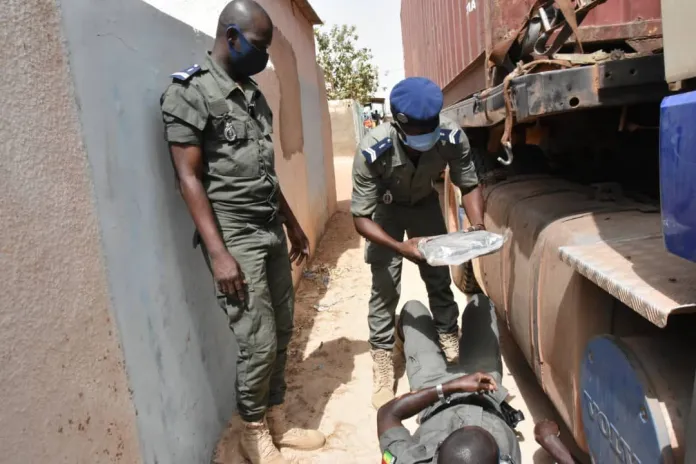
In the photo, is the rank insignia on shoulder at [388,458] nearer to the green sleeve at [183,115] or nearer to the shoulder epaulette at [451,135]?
the green sleeve at [183,115]

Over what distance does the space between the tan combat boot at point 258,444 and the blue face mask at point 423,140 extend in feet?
4.25

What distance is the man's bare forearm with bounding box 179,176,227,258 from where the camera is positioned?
75.1 inches

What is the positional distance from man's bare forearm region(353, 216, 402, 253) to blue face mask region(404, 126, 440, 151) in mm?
394

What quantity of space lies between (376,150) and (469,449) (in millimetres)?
1382

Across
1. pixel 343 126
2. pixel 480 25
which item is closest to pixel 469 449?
pixel 480 25

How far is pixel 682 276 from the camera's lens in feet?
4.00

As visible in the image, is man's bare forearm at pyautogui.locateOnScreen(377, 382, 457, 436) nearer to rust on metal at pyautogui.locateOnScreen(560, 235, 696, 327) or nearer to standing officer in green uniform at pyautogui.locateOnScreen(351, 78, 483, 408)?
standing officer in green uniform at pyautogui.locateOnScreen(351, 78, 483, 408)

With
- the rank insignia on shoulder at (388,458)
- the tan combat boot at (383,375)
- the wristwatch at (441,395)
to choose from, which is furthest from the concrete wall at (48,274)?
the tan combat boot at (383,375)

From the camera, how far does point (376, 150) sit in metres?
2.48

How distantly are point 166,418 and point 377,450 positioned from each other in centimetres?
97

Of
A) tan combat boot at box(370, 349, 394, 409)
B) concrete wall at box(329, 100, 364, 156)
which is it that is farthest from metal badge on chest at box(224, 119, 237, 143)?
concrete wall at box(329, 100, 364, 156)

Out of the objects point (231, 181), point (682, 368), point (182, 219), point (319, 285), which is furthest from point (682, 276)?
point (319, 285)

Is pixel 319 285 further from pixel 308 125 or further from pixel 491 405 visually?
pixel 491 405

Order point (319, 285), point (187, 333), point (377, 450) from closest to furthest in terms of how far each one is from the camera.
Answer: point (187, 333) < point (377, 450) < point (319, 285)
